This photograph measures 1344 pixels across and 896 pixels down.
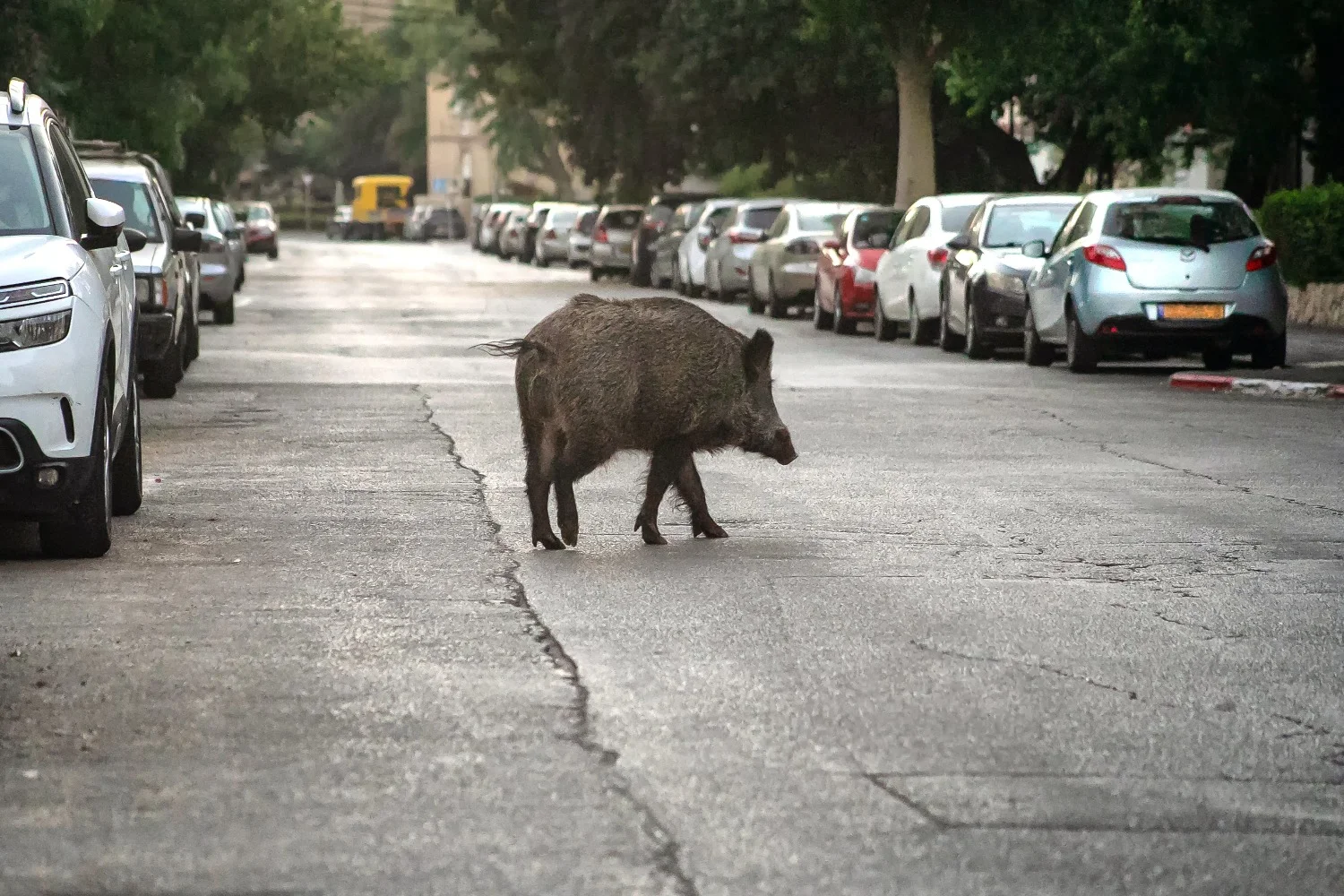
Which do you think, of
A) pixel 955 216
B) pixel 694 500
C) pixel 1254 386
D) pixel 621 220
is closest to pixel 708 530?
pixel 694 500

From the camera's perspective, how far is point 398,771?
647 cm

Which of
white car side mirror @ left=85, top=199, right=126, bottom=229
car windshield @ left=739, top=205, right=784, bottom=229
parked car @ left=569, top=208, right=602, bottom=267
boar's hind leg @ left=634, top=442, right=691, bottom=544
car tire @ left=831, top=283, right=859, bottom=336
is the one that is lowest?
parked car @ left=569, top=208, right=602, bottom=267

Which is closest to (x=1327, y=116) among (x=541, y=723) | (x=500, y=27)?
(x=500, y=27)

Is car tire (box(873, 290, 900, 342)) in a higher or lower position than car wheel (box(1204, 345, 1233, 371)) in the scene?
lower

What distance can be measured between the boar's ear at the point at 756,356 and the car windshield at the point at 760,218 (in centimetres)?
3034

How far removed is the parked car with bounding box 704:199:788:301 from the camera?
135 ft

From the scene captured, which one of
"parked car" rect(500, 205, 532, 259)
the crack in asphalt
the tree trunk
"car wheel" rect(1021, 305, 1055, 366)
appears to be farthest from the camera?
"parked car" rect(500, 205, 532, 259)

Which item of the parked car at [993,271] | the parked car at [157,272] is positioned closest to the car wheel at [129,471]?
the parked car at [157,272]

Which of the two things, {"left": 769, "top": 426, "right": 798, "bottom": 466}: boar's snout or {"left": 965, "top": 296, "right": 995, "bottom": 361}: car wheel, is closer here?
Answer: {"left": 769, "top": 426, "right": 798, "bottom": 466}: boar's snout

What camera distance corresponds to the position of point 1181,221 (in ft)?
77.9

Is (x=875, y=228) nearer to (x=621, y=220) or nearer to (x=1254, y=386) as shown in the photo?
(x=1254, y=386)

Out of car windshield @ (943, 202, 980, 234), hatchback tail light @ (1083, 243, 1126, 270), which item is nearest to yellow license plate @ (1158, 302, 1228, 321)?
hatchback tail light @ (1083, 243, 1126, 270)

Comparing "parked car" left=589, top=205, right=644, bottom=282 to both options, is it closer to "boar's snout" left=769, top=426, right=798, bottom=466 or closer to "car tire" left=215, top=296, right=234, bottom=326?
"car tire" left=215, top=296, right=234, bottom=326

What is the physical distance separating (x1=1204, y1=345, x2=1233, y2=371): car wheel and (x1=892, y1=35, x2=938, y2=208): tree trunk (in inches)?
741
